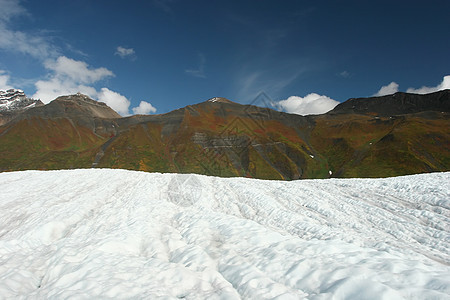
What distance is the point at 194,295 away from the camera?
7.48 m

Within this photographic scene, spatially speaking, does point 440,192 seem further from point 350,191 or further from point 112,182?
point 112,182

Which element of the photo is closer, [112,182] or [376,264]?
[376,264]

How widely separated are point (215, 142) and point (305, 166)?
2910 inches

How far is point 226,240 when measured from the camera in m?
12.1

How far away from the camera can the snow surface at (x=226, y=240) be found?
7.36 m

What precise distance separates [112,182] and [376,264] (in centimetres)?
2734

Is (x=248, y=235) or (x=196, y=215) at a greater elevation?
(x=196, y=215)

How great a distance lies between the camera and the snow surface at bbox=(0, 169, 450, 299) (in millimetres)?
7363

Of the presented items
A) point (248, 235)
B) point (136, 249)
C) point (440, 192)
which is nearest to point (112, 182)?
point (136, 249)

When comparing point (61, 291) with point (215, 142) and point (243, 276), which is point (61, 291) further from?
point (215, 142)

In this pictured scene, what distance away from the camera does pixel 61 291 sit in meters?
7.54

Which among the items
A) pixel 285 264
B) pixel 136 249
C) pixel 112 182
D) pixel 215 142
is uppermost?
pixel 215 142

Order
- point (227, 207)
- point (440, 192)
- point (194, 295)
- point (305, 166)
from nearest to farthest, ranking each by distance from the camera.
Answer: point (194, 295), point (440, 192), point (227, 207), point (305, 166)

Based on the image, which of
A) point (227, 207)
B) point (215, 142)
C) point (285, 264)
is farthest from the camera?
point (215, 142)
